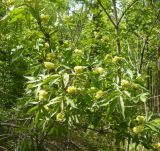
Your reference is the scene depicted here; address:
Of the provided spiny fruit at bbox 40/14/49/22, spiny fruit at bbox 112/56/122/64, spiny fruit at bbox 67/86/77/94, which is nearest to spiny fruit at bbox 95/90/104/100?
spiny fruit at bbox 67/86/77/94

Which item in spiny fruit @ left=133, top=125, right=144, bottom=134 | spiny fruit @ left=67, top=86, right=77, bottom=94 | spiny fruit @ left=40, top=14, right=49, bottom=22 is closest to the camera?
spiny fruit @ left=67, top=86, right=77, bottom=94

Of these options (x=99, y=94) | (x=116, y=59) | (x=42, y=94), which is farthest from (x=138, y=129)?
(x=42, y=94)

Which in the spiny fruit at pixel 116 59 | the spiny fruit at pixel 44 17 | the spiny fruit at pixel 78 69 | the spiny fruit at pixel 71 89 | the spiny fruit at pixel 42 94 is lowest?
the spiny fruit at pixel 42 94

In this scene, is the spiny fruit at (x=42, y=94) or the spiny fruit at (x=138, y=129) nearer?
the spiny fruit at (x=42, y=94)

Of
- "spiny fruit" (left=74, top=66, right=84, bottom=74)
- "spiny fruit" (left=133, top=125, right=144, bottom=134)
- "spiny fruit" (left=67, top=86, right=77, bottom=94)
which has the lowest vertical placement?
"spiny fruit" (left=133, top=125, right=144, bottom=134)

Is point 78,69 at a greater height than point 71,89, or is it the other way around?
point 78,69

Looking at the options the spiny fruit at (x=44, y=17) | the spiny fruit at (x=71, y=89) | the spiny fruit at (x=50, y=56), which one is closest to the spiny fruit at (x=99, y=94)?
the spiny fruit at (x=71, y=89)

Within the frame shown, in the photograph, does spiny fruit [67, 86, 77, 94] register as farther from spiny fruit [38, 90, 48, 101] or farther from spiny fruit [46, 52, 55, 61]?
spiny fruit [46, 52, 55, 61]

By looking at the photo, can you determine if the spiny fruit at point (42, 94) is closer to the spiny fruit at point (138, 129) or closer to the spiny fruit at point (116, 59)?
the spiny fruit at point (116, 59)

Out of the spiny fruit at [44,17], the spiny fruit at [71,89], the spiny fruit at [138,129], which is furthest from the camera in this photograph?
the spiny fruit at [44,17]

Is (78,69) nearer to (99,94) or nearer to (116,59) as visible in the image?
(99,94)

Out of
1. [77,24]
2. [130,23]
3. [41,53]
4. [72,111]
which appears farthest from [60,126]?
[130,23]

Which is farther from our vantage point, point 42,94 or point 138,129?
point 138,129

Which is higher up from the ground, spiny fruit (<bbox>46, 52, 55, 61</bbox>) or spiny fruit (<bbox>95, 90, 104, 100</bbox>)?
spiny fruit (<bbox>46, 52, 55, 61</bbox>)
